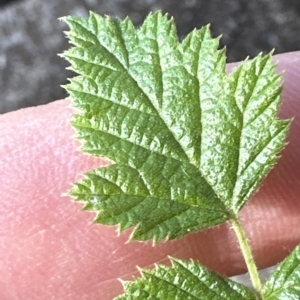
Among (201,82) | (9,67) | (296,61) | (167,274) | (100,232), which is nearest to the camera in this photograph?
(167,274)

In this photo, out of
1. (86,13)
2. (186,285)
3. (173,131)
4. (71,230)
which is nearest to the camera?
(186,285)

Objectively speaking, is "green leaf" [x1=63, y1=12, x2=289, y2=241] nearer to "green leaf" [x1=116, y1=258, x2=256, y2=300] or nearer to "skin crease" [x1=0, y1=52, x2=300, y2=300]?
"green leaf" [x1=116, y1=258, x2=256, y2=300]

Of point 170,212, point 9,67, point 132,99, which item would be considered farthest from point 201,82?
point 9,67

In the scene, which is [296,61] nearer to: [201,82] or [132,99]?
[201,82]

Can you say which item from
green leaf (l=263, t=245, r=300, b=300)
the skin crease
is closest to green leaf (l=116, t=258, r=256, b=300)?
green leaf (l=263, t=245, r=300, b=300)

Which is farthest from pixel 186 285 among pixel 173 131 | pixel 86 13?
pixel 86 13

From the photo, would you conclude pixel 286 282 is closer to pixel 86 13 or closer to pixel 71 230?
pixel 71 230

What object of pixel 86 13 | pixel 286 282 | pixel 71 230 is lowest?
pixel 286 282
